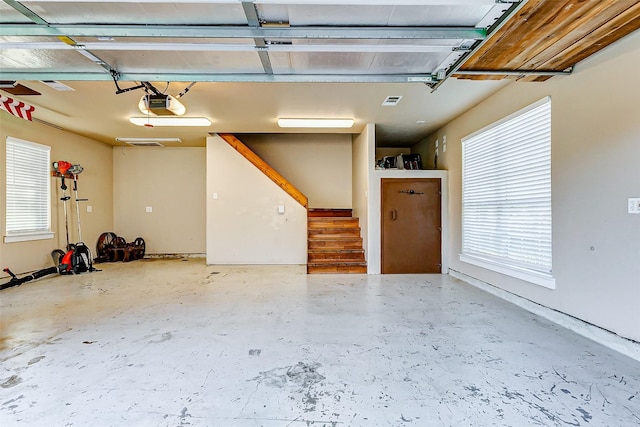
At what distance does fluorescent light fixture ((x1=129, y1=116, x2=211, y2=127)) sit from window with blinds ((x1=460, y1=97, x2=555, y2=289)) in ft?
15.1

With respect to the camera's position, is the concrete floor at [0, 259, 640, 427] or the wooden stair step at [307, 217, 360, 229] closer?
the concrete floor at [0, 259, 640, 427]

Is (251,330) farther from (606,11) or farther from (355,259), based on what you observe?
(606,11)

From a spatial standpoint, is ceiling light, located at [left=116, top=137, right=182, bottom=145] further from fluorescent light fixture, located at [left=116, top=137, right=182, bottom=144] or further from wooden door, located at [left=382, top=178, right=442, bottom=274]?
wooden door, located at [left=382, top=178, right=442, bottom=274]

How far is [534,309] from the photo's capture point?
3.58 meters

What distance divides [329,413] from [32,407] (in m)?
1.76

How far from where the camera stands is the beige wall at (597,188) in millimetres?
2531

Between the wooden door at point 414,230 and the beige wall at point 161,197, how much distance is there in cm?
476

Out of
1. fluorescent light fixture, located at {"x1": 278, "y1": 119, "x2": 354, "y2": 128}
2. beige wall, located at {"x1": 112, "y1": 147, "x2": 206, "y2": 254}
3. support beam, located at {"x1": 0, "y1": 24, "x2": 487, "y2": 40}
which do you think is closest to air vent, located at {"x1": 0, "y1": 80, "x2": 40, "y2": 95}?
support beam, located at {"x1": 0, "y1": 24, "x2": 487, "y2": 40}

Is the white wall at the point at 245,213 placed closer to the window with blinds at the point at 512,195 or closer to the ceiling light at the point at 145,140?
the ceiling light at the point at 145,140

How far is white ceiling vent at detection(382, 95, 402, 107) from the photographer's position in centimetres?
Result: 434

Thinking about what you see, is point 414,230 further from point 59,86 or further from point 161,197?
point 161,197

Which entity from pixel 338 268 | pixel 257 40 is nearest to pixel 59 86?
pixel 257 40

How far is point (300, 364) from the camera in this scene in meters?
2.38

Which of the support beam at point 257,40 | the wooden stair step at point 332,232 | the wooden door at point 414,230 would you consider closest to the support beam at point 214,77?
the support beam at point 257,40
